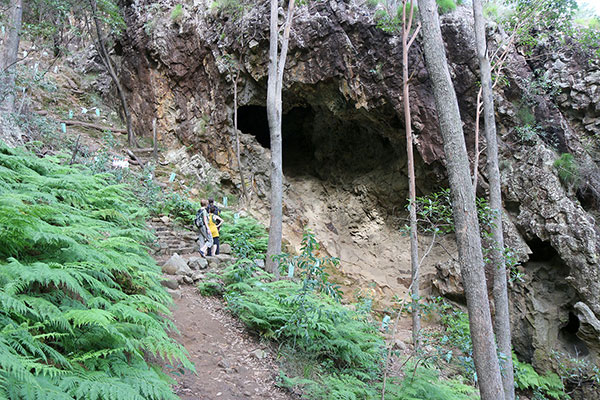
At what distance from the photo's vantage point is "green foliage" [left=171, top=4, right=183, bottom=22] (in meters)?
13.6

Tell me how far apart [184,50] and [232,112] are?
317 centimetres

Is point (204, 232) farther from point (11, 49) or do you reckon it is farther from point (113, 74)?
point (113, 74)

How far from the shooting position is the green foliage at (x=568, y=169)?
404 inches

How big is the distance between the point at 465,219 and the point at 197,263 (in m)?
5.12

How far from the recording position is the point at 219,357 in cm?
451

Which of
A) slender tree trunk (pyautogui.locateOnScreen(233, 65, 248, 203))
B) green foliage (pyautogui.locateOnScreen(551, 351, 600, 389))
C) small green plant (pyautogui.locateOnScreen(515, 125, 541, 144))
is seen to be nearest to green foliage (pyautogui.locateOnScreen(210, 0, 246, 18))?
slender tree trunk (pyautogui.locateOnScreen(233, 65, 248, 203))

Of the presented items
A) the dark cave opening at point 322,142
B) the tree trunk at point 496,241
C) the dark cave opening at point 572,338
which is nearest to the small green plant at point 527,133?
the dark cave opening at point 322,142

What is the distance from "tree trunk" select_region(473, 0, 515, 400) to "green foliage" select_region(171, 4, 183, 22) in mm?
10924

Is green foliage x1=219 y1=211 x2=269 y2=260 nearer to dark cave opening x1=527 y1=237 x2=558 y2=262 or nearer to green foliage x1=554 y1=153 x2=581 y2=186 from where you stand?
dark cave opening x1=527 y1=237 x2=558 y2=262

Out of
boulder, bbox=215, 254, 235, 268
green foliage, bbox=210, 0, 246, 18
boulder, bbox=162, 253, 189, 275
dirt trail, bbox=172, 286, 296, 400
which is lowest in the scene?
dirt trail, bbox=172, 286, 296, 400

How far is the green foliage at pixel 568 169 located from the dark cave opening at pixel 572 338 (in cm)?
381

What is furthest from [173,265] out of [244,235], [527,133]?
[527,133]

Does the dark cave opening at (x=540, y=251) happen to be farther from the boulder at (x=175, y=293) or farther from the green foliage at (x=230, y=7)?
the green foliage at (x=230, y=7)

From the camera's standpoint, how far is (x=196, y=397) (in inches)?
138
